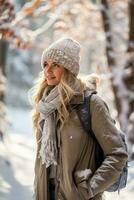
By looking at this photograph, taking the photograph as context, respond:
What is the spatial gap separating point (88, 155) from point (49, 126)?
1.06ft

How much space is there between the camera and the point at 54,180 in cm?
362

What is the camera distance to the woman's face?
142 inches

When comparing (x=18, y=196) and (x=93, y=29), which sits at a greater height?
(x=93, y=29)

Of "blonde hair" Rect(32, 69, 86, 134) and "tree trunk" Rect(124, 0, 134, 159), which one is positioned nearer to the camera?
"blonde hair" Rect(32, 69, 86, 134)

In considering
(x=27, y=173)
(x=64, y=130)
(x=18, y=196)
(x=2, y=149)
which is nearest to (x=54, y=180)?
(x=64, y=130)

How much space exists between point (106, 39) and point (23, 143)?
6.60 metres

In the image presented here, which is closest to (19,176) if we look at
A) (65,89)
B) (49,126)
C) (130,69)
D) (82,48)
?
(82,48)

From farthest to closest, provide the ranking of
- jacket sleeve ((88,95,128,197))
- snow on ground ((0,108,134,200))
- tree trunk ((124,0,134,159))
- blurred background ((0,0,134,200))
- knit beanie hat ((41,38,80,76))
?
tree trunk ((124,0,134,159)) → blurred background ((0,0,134,200)) → snow on ground ((0,108,134,200)) → knit beanie hat ((41,38,80,76)) → jacket sleeve ((88,95,128,197))

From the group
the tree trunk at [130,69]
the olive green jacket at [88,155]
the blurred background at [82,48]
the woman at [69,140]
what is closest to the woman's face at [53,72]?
the woman at [69,140]

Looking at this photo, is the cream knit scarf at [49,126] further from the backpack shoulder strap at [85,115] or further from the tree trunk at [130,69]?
the tree trunk at [130,69]

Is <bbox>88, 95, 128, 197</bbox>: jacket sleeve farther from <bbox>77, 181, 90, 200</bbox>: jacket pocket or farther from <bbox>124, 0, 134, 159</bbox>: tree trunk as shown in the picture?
<bbox>124, 0, 134, 159</bbox>: tree trunk

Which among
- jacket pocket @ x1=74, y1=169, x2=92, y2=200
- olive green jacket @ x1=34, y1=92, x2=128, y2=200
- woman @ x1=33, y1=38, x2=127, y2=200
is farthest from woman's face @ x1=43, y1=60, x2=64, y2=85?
jacket pocket @ x1=74, y1=169, x2=92, y2=200

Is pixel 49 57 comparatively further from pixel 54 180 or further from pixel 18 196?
pixel 18 196

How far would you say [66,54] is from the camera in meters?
3.63
